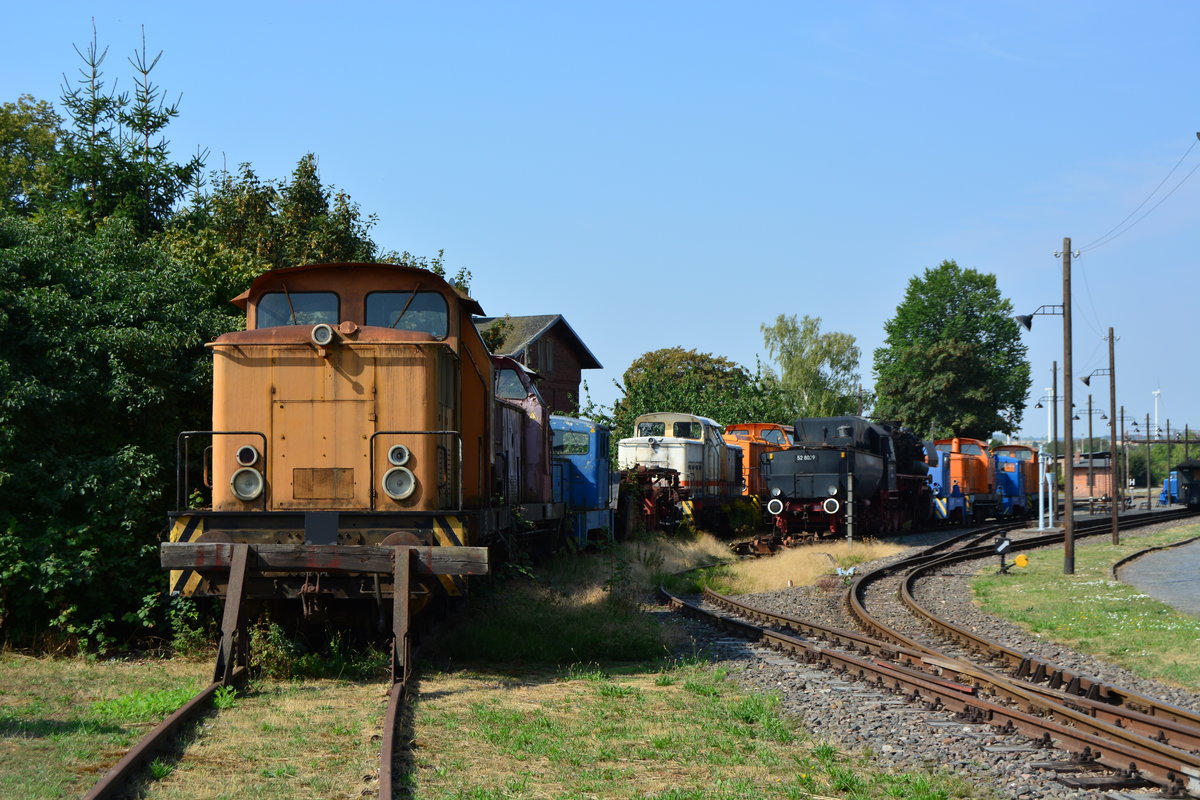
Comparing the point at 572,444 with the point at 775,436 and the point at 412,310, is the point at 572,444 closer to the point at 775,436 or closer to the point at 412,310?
the point at 412,310

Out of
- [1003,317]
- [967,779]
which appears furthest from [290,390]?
[1003,317]

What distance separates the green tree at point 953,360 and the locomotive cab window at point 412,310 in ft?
182

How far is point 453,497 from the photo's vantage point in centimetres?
Result: 987

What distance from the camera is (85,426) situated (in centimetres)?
1116

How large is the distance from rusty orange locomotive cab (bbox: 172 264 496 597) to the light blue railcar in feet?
30.5

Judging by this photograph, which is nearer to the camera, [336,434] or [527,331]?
[336,434]

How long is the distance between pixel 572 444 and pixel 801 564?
5329 mm

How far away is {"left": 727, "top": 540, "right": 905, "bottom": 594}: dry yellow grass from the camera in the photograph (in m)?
19.7

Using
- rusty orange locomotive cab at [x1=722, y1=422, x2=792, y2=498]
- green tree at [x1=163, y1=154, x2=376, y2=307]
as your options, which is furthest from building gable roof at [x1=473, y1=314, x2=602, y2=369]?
green tree at [x1=163, y1=154, x2=376, y2=307]

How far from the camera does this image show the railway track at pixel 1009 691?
21.3 feet

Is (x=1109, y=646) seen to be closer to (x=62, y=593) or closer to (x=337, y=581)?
(x=337, y=581)

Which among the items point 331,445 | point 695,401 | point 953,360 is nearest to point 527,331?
point 695,401

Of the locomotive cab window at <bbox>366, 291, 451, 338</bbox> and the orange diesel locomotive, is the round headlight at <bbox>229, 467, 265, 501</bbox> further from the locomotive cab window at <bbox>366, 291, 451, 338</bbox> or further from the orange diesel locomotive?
the locomotive cab window at <bbox>366, 291, 451, 338</bbox>

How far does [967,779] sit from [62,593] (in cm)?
831
